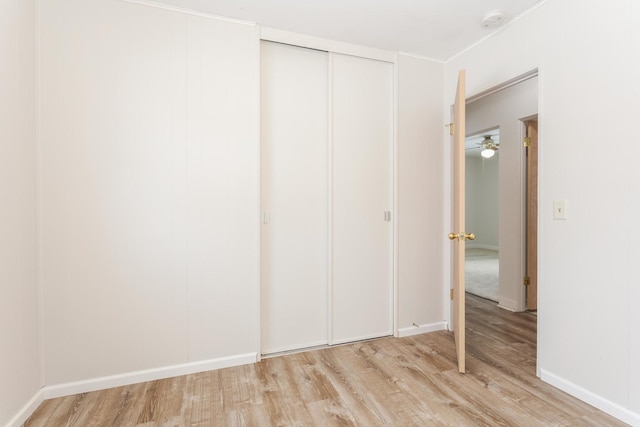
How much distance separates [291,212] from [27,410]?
1939 mm

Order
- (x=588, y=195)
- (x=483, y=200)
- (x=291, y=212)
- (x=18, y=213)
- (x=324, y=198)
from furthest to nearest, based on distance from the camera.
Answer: (x=483, y=200), (x=324, y=198), (x=291, y=212), (x=588, y=195), (x=18, y=213)

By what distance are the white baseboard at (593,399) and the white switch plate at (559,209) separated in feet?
3.33

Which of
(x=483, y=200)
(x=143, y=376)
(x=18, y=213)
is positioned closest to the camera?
(x=18, y=213)

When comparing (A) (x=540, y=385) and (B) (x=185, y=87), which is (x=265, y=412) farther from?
(B) (x=185, y=87)

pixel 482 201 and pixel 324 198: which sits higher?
pixel 482 201

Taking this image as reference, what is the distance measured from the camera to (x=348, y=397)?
195cm

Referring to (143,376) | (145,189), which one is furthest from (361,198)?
(143,376)

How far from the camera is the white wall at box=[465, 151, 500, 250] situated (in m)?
8.75

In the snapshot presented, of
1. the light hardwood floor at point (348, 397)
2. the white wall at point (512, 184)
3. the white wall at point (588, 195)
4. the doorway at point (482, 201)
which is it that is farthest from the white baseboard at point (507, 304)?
the doorway at point (482, 201)

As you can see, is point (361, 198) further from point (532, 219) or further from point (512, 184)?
point (532, 219)

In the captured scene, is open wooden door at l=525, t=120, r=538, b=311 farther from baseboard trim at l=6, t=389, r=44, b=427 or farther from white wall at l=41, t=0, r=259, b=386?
baseboard trim at l=6, t=389, r=44, b=427

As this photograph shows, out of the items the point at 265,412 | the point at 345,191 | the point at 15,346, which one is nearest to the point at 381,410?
the point at 265,412

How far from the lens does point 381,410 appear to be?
1.82 meters

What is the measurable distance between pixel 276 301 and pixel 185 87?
5.61 ft
